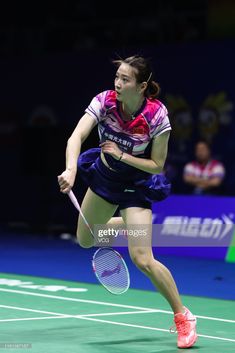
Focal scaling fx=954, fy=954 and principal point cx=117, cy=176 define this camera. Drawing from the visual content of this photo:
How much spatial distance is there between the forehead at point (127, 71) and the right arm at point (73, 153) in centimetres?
40

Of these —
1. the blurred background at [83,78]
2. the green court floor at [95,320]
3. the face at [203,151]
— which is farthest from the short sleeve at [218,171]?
the green court floor at [95,320]

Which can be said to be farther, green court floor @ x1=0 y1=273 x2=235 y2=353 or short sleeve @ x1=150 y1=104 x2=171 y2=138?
short sleeve @ x1=150 y1=104 x2=171 y2=138

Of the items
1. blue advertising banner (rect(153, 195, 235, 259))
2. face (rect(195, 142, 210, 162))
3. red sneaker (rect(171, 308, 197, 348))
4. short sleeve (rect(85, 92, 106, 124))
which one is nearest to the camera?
red sneaker (rect(171, 308, 197, 348))

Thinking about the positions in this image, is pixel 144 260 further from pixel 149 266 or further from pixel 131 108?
pixel 131 108

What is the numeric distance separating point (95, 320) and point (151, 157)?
69.0 inches

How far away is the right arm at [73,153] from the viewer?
644cm

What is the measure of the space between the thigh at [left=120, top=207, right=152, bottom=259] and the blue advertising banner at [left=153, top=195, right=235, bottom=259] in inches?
232

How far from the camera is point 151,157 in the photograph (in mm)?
7031

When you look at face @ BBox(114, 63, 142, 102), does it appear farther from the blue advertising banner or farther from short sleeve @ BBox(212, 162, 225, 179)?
short sleeve @ BBox(212, 162, 225, 179)

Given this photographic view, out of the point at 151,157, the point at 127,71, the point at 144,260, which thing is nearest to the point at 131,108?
the point at 127,71

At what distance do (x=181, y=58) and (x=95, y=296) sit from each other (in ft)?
25.1

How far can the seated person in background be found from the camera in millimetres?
14406

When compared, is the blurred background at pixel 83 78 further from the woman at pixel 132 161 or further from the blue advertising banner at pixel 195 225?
the woman at pixel 132 161

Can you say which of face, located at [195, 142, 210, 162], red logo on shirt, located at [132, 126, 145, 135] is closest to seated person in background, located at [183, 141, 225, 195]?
face, located at [195, 142, 210, 162]
